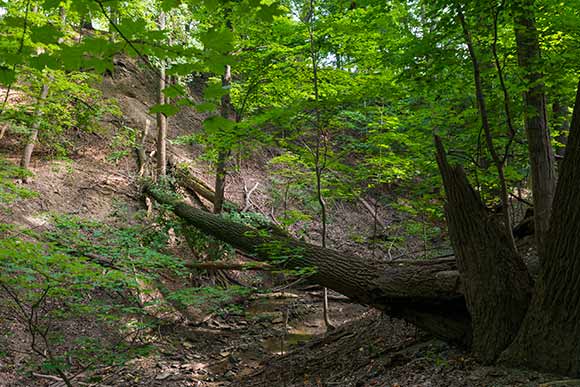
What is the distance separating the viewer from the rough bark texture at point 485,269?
11.8 ft

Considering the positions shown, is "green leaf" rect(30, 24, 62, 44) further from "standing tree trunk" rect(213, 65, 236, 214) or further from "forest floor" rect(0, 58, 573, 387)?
"standing tree trunk" rect(213, 65, 236, 214)

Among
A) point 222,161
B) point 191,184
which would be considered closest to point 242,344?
point 222,161

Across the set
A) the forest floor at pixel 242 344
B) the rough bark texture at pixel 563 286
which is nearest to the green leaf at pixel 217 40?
the rough bark texture at pixel 563 286

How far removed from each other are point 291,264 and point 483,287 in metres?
2.86

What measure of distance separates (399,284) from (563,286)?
6.01 feet

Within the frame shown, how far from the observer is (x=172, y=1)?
1.54 metres

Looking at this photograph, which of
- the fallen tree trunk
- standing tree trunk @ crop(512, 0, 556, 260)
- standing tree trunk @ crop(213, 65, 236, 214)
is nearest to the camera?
standing tree trunk @ crop(512, 0, 556, 260)

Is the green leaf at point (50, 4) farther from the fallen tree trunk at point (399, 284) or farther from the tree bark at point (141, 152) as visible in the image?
the tree bark at point (141, 152)

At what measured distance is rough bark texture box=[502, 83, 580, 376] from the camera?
2977 mm

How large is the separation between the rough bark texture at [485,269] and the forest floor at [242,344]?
35cm

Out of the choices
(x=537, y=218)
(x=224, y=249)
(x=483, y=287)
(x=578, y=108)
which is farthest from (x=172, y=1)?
(x=224, y=249)

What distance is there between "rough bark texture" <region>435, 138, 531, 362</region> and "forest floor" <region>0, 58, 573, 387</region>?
0.35m

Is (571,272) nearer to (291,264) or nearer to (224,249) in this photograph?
(291,264)

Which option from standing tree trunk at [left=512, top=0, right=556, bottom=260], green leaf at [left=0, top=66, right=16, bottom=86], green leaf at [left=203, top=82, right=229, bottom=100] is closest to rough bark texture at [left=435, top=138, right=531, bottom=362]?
standing tree trunk at [left=512, top=0, right=556, bottom=260]
